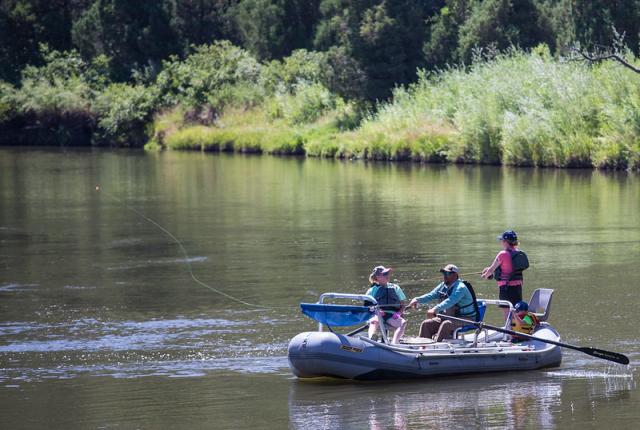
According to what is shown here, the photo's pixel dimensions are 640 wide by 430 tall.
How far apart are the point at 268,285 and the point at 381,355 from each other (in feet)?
26.1

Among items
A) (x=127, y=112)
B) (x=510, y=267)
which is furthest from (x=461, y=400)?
(x=127, y=112)

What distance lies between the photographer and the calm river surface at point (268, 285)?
48.3 feet

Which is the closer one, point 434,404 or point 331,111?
point 434,404

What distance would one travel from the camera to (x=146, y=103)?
76375mm

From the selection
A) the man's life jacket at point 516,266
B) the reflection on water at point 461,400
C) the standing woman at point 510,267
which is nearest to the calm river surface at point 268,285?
the reflection on water at point 461,400

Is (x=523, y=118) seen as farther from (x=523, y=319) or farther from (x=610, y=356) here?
(x=610, y=356)

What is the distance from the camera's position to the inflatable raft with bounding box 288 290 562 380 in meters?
15.5

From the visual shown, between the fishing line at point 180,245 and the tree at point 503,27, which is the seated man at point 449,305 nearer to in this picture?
the fishing line at point 180,245

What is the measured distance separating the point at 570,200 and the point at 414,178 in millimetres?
11130

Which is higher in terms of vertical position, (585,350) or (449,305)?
(449,305)

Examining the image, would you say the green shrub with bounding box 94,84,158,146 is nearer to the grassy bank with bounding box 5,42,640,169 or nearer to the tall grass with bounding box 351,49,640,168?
the grassy bank with bounding box 5,42,640,169

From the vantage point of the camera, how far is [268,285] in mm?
23312

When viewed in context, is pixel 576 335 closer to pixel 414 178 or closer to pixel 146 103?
pixel 414 178

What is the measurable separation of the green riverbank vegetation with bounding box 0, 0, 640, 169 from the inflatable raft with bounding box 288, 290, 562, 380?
1203 inches
